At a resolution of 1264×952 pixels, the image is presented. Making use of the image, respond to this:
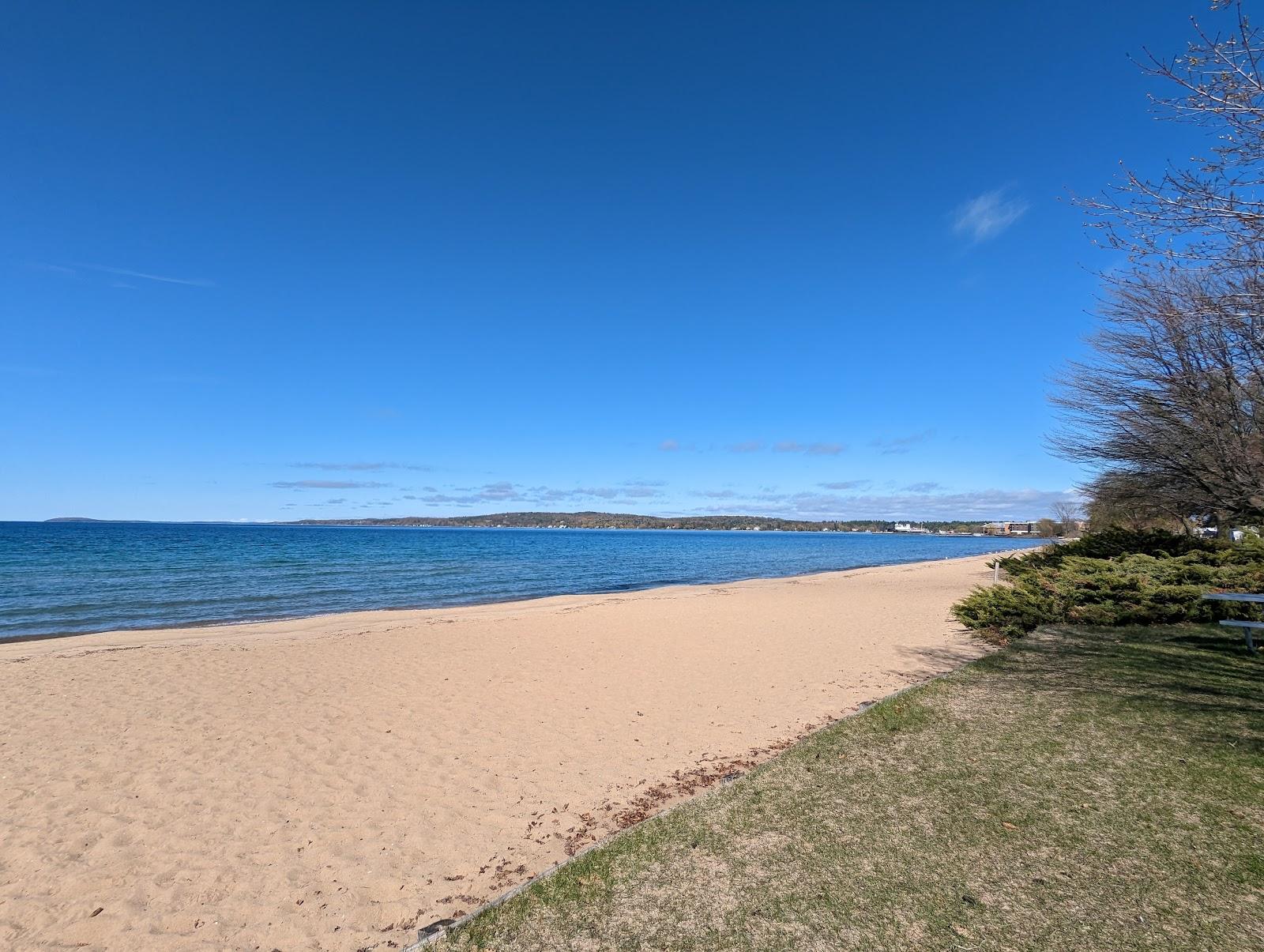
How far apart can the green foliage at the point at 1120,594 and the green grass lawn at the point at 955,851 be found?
6.16m

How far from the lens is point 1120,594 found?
40.8 feet

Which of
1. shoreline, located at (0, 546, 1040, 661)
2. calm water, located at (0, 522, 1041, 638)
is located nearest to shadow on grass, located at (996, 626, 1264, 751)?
shoreline, located at (0, 546, 1040, 661)

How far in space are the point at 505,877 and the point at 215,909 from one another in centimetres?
190

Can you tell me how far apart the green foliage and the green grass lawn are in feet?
20.2

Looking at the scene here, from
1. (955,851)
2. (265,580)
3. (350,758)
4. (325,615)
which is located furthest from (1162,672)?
(265,580)

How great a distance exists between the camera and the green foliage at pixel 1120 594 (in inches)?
466

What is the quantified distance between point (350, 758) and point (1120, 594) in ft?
45.9

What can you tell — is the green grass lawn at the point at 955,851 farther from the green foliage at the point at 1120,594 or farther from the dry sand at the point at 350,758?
the green foliage at the point at 1120,594

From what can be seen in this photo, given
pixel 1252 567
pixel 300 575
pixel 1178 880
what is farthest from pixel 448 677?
pixel 300 575

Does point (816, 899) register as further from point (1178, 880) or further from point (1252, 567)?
point (1252, 567)

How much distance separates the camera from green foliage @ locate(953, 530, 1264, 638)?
1183 cm

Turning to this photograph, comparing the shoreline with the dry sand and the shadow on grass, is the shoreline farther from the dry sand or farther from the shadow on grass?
the shadow on grass

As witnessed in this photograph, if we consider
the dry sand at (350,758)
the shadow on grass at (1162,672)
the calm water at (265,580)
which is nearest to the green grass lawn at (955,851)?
the shadow on grass at (1162,672)

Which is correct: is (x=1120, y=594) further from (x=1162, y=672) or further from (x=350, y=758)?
(x=350, y=758)
